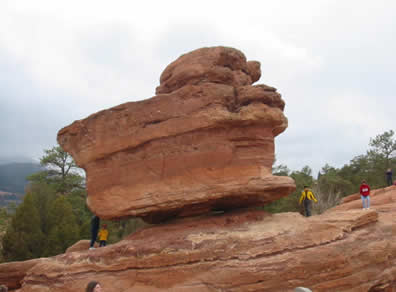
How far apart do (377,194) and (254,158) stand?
1139 centimetres

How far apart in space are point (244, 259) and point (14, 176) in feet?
291

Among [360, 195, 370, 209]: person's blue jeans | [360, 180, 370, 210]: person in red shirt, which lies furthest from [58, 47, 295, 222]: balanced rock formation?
[360, 195, 370, 209]: person's blue jeans

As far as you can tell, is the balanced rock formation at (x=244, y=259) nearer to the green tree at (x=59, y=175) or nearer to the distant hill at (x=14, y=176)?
the green tree at (x=59, y=175)

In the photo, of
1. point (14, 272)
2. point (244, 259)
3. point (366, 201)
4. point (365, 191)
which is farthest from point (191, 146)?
point (366, 201)

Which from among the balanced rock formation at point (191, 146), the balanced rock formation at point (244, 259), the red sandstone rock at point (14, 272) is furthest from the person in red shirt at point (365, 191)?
the red sandstone rock at point (14, 272)

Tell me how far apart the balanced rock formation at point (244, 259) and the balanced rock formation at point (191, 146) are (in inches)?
31.5

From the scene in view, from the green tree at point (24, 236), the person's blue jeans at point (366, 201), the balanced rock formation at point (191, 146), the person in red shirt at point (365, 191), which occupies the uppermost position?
the balanced rock formation at point (191, 146)

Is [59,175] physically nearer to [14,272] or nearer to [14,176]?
[14,272]

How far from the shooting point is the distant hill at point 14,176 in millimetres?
77412

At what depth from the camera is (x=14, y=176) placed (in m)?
82.1

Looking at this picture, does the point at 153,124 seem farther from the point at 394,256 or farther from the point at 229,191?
the point at 394,256

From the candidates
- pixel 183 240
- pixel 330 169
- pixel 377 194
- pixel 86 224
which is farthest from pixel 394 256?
pixel 330 169

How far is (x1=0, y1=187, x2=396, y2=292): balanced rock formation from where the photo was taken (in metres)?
7.05

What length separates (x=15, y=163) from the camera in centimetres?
9131
